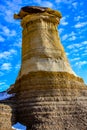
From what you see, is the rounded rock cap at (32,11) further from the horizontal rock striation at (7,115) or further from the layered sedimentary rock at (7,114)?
the horizontal rock striation at (7,115)

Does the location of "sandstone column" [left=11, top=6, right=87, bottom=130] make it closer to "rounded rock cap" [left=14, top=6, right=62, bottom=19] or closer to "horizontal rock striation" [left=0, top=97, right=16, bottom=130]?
"rounded rock cap" [left=14, top=6, right=62, bottom=19]

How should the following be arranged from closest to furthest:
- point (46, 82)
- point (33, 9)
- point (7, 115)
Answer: point (7, 115), point (46, 82), point (33, 9)

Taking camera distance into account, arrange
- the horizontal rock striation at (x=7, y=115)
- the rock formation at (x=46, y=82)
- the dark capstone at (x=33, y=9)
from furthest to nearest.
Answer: the dark capstone at (x=33, y=9), the rock formation at (x=46, y=82), the horizontal rock striation at (x=7, y=115)

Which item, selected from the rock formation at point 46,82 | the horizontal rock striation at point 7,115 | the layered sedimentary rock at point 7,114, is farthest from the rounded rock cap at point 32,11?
the horizontal rock striation at point 7,115

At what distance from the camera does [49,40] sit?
30.3 meters

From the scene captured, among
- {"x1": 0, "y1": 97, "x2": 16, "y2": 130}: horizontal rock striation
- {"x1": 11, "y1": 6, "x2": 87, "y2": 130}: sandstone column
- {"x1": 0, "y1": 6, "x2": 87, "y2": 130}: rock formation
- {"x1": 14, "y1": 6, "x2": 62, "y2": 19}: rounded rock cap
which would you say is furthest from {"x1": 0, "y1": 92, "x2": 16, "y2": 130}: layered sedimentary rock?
{"x1": 14, "y1": 6, "x2": 62, "y2": 19}: rounded rock cap

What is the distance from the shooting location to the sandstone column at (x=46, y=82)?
25766 mm

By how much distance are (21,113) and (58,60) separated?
566cm

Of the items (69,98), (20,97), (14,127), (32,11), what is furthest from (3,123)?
(32,11)

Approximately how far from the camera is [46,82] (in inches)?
1081

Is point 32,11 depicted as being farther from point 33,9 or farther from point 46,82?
point 46,82

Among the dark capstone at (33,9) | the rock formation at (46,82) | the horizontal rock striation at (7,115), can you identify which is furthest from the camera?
the dark capstone at (33,9)

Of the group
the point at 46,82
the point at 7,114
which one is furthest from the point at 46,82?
the point at 7,114

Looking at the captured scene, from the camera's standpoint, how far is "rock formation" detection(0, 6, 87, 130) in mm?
25766
